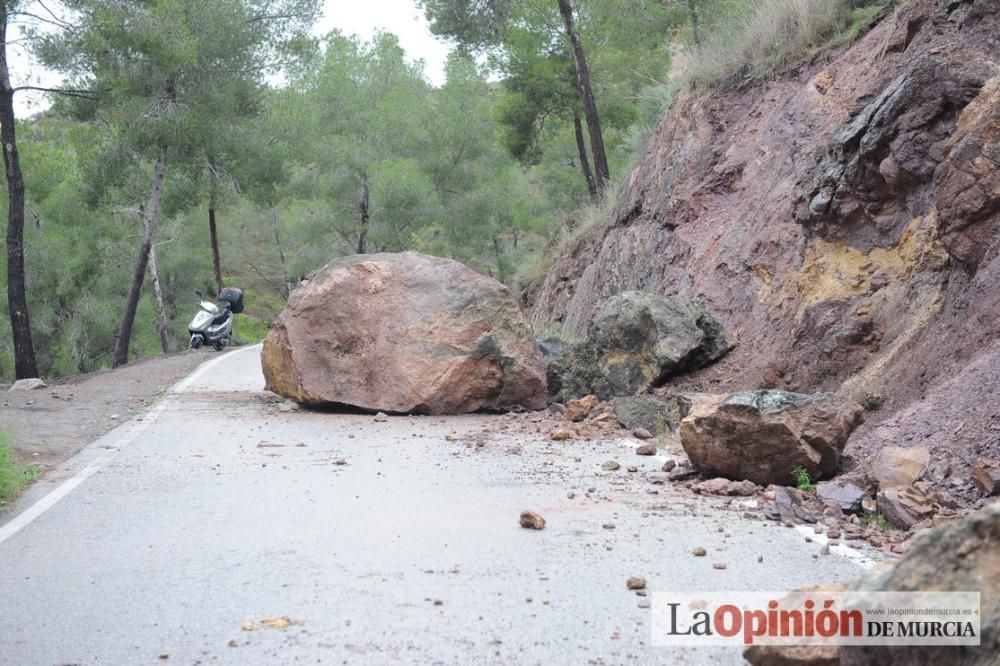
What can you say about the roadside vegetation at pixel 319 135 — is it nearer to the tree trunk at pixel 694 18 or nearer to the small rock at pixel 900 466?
the tree trunk at pixel 694 18

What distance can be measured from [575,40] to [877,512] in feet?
55.4

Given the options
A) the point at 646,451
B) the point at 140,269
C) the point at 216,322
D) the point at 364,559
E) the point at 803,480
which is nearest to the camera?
the point at 364,559

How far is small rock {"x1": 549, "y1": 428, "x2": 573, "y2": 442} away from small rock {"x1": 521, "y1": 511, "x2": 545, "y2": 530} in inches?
145

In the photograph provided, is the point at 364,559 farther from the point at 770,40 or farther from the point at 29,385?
the point at 29,385

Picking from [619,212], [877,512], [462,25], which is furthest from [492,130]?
[877,512]

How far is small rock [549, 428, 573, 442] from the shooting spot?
942 cm

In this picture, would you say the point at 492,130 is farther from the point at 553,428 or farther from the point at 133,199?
the point at 553,428

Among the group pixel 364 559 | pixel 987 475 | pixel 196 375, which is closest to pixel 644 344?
pixel 987 475

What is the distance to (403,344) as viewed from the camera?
11.4 meters

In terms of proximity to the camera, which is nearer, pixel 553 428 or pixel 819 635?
pixel 819 635

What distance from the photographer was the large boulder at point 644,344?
1102cm

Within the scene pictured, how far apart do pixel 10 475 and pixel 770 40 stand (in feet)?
40.3

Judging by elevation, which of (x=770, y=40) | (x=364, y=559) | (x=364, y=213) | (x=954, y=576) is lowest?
(x=364, y=559)

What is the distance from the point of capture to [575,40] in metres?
20.8
